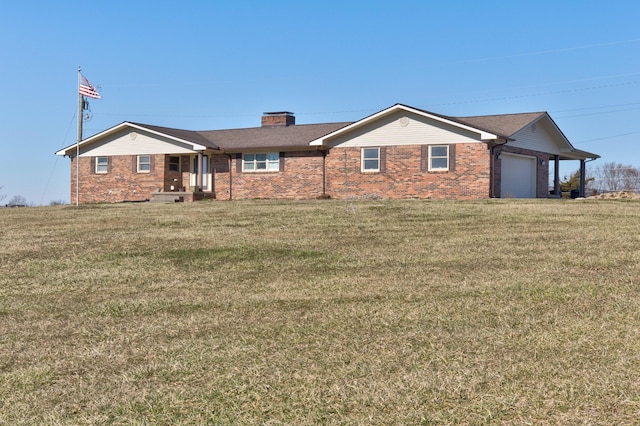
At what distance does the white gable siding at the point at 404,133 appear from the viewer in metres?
27.1

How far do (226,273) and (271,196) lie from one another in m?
21.1

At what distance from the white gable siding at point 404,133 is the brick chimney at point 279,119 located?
22.2 feet

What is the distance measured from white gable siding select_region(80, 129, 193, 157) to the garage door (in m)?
14.8

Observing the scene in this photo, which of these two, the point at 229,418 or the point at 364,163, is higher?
the point at 364,163

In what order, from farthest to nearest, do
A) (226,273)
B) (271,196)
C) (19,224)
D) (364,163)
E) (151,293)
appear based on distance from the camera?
(271,196) → (364,163) → (19,224) → (226,273) → (151,293)

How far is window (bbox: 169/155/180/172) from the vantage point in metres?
33.2

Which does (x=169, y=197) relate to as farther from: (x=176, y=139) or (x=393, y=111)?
(x=393, y=111)

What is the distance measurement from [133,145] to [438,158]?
15.6m

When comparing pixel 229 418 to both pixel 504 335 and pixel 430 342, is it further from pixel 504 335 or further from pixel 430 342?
pixel 504 335

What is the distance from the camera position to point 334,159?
29344 millimetres

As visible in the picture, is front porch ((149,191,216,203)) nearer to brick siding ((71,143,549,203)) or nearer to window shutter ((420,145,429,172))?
brick siding ((71,143,549,203))

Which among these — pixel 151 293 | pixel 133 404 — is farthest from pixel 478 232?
pixel 133 404

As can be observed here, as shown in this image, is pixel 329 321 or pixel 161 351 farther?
pixel 329 321

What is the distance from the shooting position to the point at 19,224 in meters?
18.3
